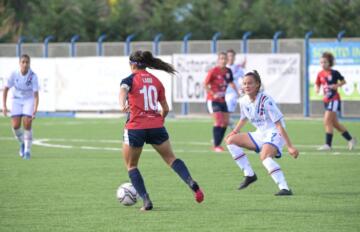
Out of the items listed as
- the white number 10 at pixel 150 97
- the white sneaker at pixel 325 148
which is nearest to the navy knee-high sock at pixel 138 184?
the white number 10 at pixel 150 97

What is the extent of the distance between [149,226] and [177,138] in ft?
45.9

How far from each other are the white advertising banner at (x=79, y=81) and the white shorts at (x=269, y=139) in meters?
19.8

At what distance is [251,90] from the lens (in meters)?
12.8

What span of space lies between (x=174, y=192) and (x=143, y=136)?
77.4 inches

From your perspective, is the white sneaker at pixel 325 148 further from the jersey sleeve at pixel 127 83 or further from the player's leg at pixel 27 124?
the jersey sleeve at pixel 127 83

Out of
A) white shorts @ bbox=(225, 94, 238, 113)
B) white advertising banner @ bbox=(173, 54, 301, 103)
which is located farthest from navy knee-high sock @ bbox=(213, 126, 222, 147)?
white advertising banner @ bbox=(173, 54, 301, 103)

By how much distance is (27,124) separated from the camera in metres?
18.9

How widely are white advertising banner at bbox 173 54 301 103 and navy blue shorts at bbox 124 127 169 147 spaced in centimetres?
1952

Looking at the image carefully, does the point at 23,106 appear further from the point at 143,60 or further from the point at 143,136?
the point at 143,136

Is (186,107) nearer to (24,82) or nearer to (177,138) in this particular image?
(177,138)

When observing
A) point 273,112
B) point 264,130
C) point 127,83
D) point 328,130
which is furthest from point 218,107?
point 127,83

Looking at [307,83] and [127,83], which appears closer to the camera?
[127,83]

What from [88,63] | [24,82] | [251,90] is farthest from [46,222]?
[88,63]

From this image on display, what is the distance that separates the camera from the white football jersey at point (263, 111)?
41.7ft
